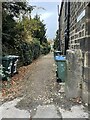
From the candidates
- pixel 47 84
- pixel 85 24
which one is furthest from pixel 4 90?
pixel 85 24

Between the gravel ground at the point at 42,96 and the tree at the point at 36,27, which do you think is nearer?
the gravel ground at the point at 42,96

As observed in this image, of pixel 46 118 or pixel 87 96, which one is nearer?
pixel 46 118

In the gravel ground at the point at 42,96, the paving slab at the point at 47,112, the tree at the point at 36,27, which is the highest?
the tree at the point at 36,27

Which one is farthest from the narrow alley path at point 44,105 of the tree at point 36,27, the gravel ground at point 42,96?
the tree at point 36,27

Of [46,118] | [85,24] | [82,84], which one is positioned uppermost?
[85,24]

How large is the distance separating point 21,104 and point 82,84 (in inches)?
67.7

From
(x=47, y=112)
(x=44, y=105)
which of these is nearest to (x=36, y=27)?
(x=44, y=105)

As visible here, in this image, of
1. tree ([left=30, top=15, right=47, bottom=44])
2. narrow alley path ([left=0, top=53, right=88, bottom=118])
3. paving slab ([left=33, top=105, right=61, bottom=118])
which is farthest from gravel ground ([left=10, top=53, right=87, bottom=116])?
tree ([left=30, top=15, right=47, bottom=44])

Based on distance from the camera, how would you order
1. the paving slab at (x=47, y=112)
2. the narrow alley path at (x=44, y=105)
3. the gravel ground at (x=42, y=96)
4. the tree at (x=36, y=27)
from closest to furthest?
the paving slab at (x=47, y=112), the narrow alley path at (x=44, y=105), the gravel ground at (x=42, y=96), the tree at (x=36, y=27)

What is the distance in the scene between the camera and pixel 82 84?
6.45 meters

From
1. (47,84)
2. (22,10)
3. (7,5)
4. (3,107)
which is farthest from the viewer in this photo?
(22,10)

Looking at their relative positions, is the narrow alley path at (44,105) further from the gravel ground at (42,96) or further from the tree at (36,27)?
the tree at (36,27)

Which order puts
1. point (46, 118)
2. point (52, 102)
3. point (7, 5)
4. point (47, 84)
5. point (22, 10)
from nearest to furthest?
point (46, 118) < point (52, 102) < point (47, 84) < point (7, 5) < point (22, 10)

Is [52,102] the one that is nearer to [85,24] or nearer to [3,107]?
[3,107]
